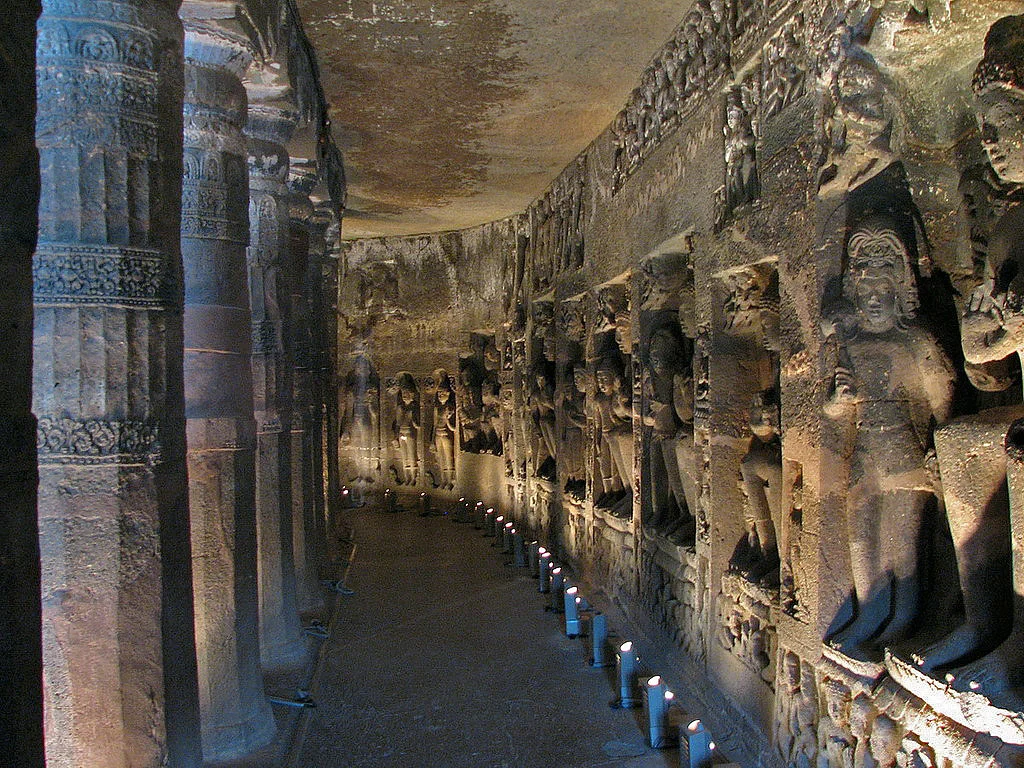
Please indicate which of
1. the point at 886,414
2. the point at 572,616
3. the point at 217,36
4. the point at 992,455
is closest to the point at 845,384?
the point at 886,414

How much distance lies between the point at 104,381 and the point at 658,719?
154 inches

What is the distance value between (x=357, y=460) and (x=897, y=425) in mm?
14309

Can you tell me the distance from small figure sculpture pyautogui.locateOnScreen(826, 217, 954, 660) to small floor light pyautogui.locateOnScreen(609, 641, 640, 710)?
212 cm

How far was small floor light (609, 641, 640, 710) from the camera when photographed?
19.4 feet

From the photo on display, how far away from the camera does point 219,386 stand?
15.8 feet

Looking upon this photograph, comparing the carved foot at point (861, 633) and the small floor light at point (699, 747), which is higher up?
the carved foot at point (861, 633)

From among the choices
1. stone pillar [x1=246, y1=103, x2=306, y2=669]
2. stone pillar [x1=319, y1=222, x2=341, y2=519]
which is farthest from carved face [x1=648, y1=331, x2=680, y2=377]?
stone pillar [x1=319, y1=222, x2=341, y2=519]

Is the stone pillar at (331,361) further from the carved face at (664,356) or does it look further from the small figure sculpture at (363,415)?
the carved face at (664,356)

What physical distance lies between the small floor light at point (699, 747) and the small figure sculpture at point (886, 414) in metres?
1.02

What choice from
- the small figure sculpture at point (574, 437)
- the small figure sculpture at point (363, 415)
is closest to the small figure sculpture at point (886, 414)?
the small figure sculpture at point (574, 437)

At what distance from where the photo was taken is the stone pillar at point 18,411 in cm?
176

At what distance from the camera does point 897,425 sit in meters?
3.98

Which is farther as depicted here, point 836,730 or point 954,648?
point 836,730

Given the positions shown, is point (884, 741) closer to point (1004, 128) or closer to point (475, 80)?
point (1004, 128)
